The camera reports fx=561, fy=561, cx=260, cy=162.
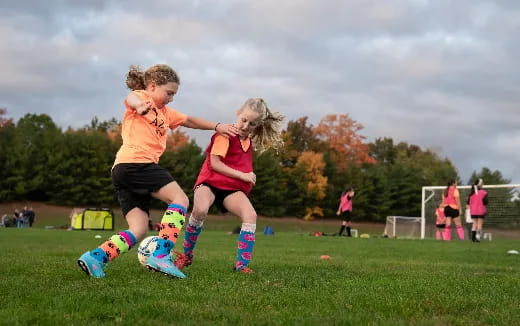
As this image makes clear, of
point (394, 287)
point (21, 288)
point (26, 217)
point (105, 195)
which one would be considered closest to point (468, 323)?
point (394, 287)

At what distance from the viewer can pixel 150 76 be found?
521 centimetres

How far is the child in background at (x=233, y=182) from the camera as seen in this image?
18.8 feet

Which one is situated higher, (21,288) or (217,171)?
(217,171)

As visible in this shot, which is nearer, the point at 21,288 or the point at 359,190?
the point at 21,288

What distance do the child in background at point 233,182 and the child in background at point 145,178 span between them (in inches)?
27.4

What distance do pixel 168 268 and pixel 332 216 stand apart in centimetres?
5353

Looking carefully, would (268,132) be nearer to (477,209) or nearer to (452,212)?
(477,209)

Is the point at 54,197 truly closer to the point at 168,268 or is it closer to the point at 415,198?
the point at 415,198

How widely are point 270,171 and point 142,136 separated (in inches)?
1962

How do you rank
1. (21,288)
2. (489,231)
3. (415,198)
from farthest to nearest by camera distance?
(415,198), (489,231), (21,288)

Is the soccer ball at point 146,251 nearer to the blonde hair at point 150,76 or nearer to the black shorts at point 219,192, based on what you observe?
the black shorts at point 219,192

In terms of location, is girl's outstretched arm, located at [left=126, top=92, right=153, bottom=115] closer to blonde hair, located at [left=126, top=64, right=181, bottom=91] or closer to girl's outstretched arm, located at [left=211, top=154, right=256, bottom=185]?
blonde hair, located at [left=126, top=64, right=181, bottom=91]

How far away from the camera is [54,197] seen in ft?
164

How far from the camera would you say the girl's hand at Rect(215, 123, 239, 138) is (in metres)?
5.66
